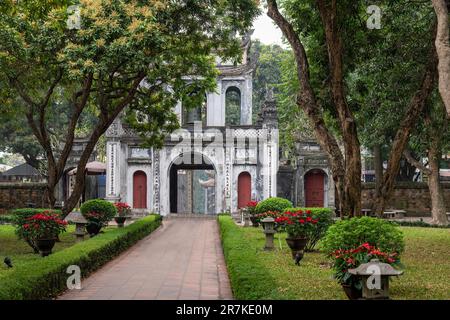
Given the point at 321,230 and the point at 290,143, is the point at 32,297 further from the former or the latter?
the point at 290,143

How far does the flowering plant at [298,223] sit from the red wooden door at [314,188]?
64.1ft

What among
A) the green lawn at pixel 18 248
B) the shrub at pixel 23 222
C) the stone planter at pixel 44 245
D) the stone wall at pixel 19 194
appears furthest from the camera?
the stone wall at pixel 19 194

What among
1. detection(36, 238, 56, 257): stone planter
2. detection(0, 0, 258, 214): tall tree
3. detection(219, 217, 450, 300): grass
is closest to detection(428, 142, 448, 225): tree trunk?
detection(219, 217, 450, 300): grass

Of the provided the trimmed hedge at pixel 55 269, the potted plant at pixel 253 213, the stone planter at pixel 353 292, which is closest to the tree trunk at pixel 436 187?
the potted plant at pixel 253 213

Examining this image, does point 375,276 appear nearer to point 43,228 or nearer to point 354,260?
point 354,260

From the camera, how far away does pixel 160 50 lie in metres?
16.8

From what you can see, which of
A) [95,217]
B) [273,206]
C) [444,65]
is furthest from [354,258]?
[273,206]

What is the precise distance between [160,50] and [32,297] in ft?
31.8

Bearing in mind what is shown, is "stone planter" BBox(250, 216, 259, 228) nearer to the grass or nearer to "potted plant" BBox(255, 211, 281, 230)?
"potted plant" BBox(255, 211, 281, 230)

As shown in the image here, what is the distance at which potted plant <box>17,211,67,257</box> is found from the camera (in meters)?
14.4

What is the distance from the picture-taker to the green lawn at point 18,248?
13837 millimetres

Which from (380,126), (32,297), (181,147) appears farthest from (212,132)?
(32,297)

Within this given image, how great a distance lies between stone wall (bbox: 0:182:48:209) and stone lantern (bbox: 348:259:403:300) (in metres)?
29.8

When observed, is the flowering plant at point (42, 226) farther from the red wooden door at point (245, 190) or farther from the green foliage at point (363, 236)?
the red wooden door at point (245, 190)
